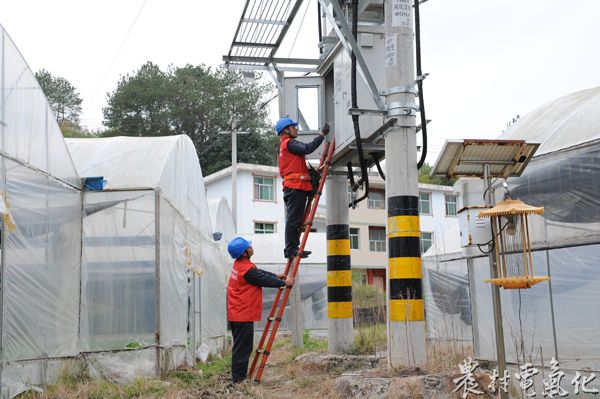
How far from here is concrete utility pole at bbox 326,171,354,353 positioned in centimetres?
1098

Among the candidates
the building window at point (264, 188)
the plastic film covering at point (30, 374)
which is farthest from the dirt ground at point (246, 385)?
the building window at point (264, 188)

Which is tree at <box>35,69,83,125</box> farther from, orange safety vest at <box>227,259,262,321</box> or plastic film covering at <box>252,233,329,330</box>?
orange safety vest at <box>227,259,262,321</box>

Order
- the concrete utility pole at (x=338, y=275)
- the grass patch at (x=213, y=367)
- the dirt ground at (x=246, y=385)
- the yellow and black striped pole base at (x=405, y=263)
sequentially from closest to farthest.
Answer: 1. the dirt ground at (x=246, y=385)
2. the yellow and black striped pole base at (x=405, y=263)
3. the concrete utility pole at (x=338, y=275)
4. the grass patch at (x=213, y=367)

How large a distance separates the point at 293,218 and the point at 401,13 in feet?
10.0

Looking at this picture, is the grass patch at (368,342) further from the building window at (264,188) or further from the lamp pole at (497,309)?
the building window at (264,188)

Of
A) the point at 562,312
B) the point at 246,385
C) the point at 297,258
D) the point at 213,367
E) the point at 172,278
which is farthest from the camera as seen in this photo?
the point at 213,367

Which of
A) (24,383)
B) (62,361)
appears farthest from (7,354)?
(62,361)

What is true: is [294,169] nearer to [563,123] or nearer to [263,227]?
[563,123]

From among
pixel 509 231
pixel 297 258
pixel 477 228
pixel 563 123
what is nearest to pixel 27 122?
pixel 297 258

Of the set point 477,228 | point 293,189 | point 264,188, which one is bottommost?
point 477,228

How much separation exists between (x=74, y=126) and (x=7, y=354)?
44.7 metres

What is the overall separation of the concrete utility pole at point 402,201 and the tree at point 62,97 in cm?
4669

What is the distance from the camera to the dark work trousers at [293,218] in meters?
9.55

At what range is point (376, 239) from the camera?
141ft
